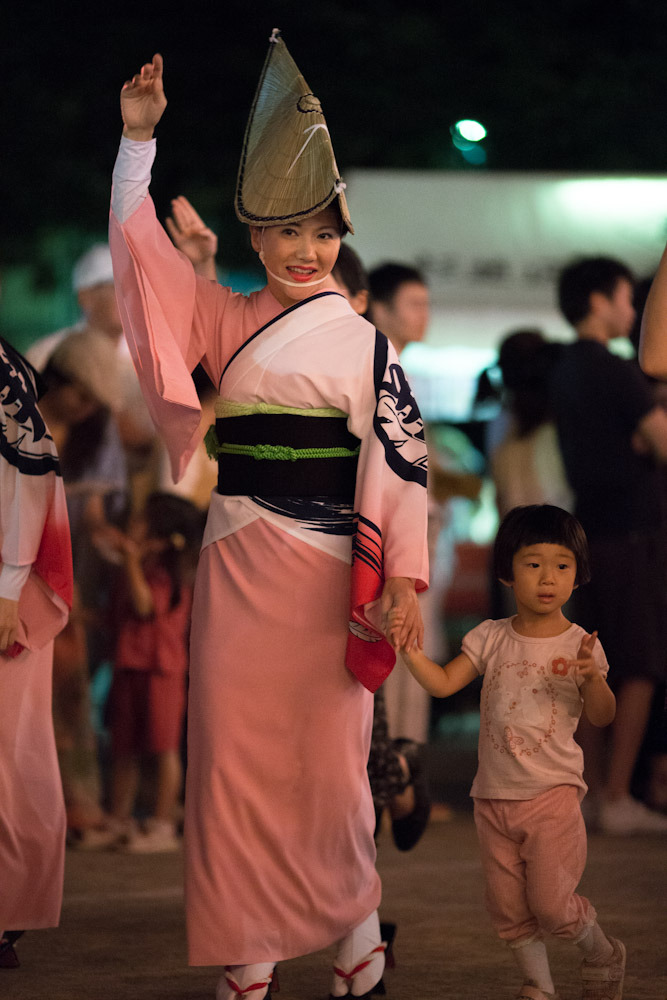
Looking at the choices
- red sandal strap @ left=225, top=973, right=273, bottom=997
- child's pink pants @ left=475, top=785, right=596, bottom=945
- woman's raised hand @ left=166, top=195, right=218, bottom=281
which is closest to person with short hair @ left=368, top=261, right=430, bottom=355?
woman's raised hand @ left=166, top=195, right=218, bottom=281

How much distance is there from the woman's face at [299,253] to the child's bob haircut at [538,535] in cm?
67

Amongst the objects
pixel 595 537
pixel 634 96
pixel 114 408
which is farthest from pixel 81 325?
pixel 634 96

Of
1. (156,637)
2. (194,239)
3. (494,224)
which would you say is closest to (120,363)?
(156,637)

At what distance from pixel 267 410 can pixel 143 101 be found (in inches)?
27.3

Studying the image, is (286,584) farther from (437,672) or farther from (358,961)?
(358,961)

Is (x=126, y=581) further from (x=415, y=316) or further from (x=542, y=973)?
(x=542, y=973)

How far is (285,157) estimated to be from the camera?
3.43 m

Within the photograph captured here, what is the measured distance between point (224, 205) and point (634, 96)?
3010mm

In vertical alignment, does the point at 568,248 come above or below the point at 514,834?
above

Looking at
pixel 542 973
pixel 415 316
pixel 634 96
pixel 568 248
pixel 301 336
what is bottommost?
pixel 542 973

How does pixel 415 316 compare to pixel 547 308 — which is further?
pixel 547 308

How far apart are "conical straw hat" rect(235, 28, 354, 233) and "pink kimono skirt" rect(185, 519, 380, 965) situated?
699 millimetres

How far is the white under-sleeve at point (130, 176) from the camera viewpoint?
10.9 ft

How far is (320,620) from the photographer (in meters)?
3.34
